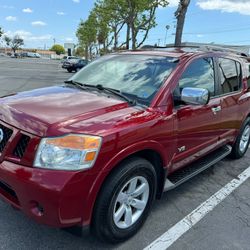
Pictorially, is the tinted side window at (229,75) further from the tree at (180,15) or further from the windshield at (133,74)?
the tree at (180,15)

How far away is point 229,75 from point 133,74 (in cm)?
179

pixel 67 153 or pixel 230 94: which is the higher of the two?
pixel 230 94

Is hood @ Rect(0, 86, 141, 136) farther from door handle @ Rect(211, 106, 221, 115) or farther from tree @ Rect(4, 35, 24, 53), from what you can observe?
tree @ Rect(4, 35, 24, 53)

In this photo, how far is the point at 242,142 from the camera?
17.8ft

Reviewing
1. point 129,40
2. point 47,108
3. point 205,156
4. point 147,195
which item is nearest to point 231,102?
point 205,156

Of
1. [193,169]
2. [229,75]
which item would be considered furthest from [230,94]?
[193,169]

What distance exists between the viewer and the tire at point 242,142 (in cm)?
518

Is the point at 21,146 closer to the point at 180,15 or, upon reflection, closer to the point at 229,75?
the point at 229,75

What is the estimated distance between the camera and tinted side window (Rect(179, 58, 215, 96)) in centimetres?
353

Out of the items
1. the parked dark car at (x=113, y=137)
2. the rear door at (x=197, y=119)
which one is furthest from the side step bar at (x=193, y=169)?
the rear door at (x=197, y=119)

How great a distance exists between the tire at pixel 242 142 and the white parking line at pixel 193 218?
2.50 feet

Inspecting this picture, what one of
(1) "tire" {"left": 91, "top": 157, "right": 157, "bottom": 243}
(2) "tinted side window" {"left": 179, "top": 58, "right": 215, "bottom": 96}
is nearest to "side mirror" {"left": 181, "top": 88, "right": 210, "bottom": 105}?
(2) "tinted side window" {"left": 179, "top": 58, "right": 215, "bottom": 96}

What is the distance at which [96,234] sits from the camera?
264 centimetres

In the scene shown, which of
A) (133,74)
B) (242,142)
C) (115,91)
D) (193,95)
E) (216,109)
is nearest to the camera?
(193,95)
